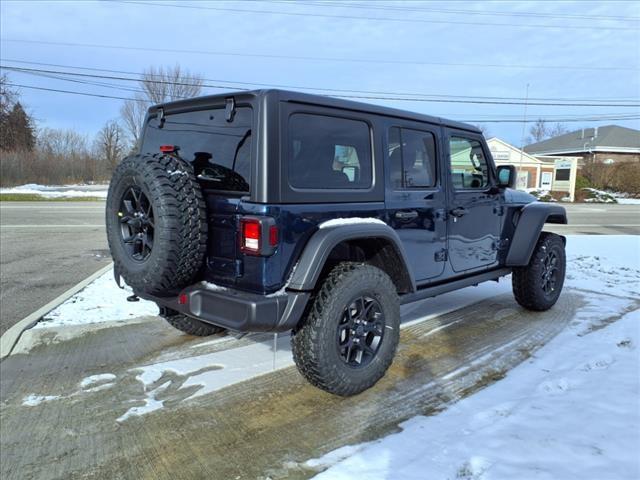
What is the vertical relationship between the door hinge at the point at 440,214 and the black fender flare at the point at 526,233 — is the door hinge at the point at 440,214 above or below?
above

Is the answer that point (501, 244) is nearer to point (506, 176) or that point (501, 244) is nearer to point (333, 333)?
point (506, 176)

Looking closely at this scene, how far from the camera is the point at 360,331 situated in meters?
3.28

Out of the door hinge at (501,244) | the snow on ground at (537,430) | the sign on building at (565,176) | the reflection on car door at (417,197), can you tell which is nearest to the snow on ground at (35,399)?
the snow on ground at (537,430)

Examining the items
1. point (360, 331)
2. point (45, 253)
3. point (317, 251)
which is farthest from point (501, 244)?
point (45, 253)

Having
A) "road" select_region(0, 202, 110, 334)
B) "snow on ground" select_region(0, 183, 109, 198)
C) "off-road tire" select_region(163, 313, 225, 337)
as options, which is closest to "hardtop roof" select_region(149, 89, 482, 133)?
"off-road tire" select_region(163, 313, 225, 337)

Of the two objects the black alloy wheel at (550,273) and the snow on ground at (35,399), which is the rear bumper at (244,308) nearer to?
the snow on ground at (35,399)

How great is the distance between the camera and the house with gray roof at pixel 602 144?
159ft

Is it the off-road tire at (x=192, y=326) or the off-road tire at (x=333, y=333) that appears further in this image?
the off-road tire at (x=192, y=326)

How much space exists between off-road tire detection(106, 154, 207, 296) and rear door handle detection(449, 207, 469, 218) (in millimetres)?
2216

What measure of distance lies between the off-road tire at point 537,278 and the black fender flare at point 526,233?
176 mm

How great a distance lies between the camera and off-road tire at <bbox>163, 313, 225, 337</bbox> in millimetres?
4215

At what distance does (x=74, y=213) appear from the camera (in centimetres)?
1675

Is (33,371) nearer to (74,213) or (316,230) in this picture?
(316,230)

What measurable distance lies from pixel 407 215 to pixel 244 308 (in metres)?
1.53
